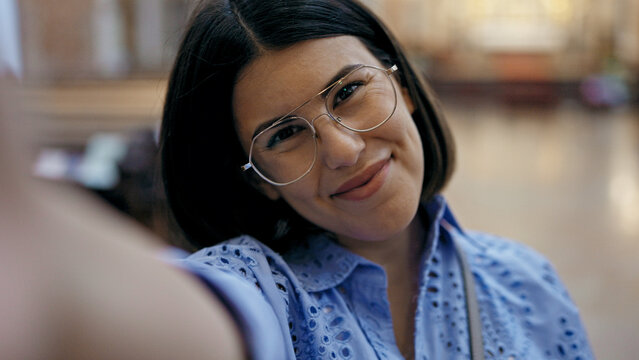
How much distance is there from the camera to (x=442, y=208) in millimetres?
1305

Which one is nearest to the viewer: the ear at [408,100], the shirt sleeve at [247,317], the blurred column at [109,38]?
the shirt sleeve at [247,317]

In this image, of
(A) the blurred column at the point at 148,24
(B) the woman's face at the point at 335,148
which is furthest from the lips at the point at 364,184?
(A) the blurred column at the point at 148,24

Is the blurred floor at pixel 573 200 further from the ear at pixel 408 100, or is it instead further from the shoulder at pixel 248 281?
the shoulder at pixel 248 281

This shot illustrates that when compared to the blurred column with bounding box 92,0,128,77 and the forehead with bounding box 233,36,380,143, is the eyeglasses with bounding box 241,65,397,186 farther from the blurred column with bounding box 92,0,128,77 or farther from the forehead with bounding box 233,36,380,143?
the blurred column with bounding box 92,0,128,77

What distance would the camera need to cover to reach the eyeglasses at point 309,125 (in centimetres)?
104

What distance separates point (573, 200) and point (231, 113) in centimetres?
458

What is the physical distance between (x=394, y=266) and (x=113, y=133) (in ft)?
10.6

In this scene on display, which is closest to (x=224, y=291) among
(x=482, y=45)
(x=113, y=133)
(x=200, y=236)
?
(x=200, y=236)

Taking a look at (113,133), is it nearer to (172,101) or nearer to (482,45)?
(172,101)

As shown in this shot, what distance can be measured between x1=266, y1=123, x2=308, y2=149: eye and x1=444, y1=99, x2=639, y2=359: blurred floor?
2.28 meters

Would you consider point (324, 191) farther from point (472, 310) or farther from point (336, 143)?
point (472, 310)

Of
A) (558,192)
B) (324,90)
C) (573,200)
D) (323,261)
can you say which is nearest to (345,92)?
(324,90)

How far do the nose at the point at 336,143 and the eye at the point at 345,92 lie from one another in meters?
0.04

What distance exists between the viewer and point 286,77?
1.02 m
